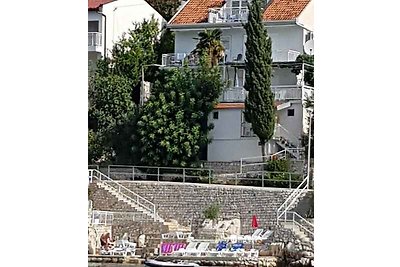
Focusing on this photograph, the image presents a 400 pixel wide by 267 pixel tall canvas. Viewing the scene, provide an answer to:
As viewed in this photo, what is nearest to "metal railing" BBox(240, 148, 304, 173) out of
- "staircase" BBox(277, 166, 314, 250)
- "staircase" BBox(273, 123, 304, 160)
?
"staircase" BBox(273, 123, 304, 160)

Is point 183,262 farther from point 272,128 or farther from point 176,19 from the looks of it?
point 176,19

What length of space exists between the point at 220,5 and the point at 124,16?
1.40ft

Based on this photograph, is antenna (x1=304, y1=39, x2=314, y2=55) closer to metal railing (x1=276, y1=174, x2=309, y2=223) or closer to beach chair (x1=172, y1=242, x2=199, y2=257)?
metal railing (x1=276, y1=174, x2=309, y2=223)

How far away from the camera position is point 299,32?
3.71 m

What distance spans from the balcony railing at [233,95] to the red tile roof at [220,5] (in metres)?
0.32

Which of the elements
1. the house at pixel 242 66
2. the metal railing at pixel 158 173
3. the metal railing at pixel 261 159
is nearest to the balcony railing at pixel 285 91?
the house at pixel 242 66

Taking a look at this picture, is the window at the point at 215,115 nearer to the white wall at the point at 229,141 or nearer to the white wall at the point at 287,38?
the white wall at the point at 229,141

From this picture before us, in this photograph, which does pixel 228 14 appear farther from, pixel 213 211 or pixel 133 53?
pixel 213 211

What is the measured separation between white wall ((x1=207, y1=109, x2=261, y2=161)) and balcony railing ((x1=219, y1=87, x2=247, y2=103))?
47mm

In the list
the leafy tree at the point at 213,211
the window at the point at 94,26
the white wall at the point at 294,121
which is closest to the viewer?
the white wall at the point at 294,121

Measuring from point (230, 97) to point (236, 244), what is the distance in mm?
614

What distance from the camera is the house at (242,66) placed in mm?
3695
